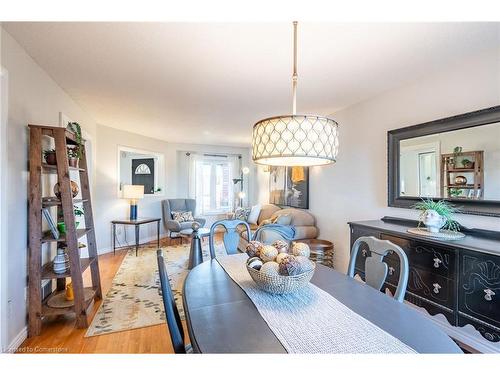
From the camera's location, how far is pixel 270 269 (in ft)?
4.15

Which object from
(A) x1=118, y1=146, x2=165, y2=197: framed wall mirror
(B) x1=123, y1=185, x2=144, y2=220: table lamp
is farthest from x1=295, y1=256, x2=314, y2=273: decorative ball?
(A) x1=118, y1=146, x2=165, y2=197: framed wall mirror

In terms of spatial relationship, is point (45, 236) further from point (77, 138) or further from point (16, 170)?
point (77, 138)

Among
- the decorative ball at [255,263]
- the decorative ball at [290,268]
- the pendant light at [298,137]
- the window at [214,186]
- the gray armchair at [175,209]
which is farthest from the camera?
the window at [214,186]

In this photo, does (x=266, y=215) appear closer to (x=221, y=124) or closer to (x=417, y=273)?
(x=221, y=124)

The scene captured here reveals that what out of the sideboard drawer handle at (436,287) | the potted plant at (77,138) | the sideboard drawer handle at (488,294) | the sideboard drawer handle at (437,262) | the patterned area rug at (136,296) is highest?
the potted plant at (77,138)

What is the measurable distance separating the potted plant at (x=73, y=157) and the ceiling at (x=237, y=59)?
0.71 m

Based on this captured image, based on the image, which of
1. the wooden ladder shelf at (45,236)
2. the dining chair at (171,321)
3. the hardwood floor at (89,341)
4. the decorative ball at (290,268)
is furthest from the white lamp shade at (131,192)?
the decorative ball at (290,268)

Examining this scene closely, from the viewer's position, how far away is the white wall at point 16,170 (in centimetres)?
186

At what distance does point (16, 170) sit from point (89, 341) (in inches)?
57.4

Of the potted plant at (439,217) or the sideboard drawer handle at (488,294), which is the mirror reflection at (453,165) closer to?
the potted plant at (439,217)

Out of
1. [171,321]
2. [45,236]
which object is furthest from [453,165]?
[45,236]

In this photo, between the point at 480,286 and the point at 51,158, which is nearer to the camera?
the point at 480,286
